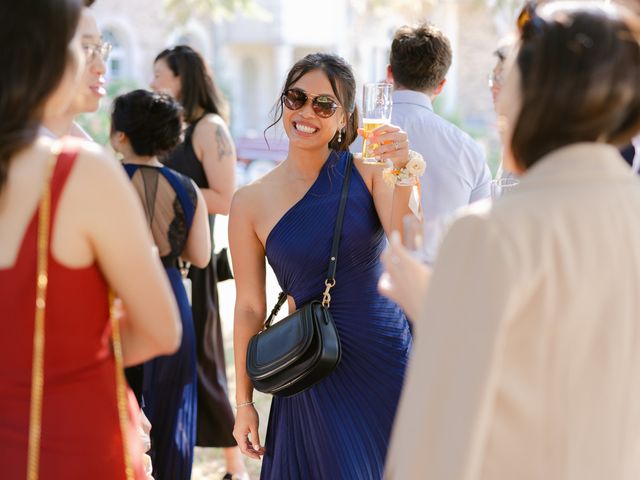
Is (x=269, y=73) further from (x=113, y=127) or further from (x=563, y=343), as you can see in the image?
(x=563, y=343)

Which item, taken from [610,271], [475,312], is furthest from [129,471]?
[610,271]

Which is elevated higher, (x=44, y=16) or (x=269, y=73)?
(x=44, y=16)

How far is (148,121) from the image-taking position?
4.39 m

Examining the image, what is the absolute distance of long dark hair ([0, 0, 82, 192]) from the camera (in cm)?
186

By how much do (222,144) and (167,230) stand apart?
1.07 m

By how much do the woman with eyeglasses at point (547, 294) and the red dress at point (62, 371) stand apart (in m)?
0.71

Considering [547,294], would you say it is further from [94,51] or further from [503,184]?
[503,184]

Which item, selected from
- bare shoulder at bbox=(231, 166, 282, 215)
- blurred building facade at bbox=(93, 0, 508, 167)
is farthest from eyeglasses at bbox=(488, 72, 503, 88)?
blurred building facade at bbox=(93, 0, 508, 167)

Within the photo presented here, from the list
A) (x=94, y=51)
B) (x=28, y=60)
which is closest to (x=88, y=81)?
Answer: (x=94, y=51)

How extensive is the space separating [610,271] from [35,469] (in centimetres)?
134

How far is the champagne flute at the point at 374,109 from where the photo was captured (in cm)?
327

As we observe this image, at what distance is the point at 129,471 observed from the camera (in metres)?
2.16

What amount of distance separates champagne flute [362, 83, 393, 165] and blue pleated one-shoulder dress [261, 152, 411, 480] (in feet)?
0.53

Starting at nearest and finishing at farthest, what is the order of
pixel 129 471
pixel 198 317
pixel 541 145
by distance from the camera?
pixel 541 145 < pixel 129 471 < pixel 198 317
